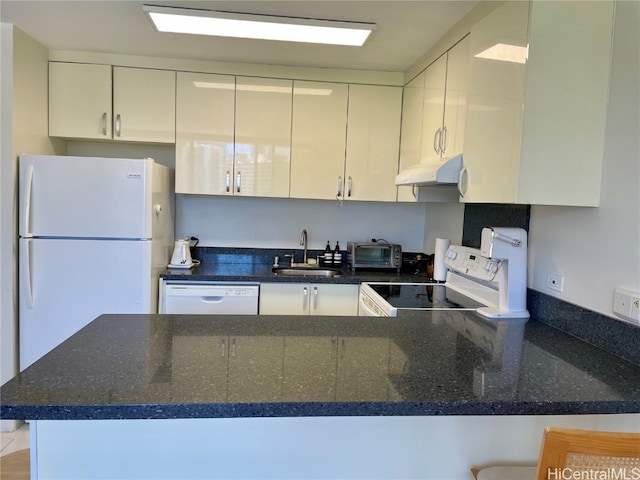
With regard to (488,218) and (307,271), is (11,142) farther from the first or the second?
(488,218)

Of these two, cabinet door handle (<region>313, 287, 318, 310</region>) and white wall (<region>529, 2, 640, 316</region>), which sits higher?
white wall (<region>529, 2, 640, 316</region>)

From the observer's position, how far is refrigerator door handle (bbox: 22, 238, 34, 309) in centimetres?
250

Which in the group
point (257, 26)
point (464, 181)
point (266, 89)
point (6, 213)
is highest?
point (257, 26)

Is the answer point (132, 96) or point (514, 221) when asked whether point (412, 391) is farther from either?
point (132, 96)

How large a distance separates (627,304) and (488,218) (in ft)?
3.55

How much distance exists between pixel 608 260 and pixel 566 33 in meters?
0.82

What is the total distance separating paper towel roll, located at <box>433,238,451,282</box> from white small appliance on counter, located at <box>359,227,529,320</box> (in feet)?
0.22

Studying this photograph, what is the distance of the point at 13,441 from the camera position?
98.9 inches

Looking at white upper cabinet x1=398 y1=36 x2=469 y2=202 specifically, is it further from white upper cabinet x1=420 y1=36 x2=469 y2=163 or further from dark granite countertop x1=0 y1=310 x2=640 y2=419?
dark granite countertop x1=0 y1=310 x2=640 y2=419

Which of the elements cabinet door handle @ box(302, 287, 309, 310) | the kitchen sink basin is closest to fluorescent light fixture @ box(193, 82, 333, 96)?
the kitchen sink basin

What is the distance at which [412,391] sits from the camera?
107cm

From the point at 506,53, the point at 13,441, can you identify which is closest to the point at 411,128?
the point at 506,53

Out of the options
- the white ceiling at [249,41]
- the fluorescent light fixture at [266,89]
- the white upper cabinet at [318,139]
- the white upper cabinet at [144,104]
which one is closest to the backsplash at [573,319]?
the white ceiling at [249,41]

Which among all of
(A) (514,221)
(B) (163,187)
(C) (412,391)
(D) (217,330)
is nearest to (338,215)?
(B) (163,187)
